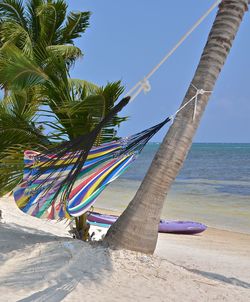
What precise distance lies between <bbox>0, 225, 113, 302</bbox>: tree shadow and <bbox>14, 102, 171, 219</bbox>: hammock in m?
0.30

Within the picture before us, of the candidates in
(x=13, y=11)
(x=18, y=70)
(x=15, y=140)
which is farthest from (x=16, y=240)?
(x=13, y=11)

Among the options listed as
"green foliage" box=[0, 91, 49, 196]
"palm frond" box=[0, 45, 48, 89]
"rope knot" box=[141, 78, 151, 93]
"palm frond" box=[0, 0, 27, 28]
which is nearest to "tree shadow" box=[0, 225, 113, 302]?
"green foliage" box=[0, 91, 49, 196]

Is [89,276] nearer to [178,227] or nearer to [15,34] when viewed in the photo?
[15,34]

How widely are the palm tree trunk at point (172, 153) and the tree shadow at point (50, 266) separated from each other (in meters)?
0.28

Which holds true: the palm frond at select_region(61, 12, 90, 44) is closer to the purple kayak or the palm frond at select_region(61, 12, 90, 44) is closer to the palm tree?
the palm tree

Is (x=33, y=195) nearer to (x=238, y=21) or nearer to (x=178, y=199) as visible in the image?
(x=238, y=21)

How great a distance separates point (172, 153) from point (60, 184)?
938 mm

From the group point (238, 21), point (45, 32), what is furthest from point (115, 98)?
point (45, 32)

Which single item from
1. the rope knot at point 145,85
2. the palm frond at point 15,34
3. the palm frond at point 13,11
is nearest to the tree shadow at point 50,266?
the rope knot at point 145,85

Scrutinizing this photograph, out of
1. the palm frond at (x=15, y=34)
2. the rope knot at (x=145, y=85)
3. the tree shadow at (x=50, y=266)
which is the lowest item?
the tree shadow at (x=50, y=266)

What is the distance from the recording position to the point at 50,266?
3303 mm

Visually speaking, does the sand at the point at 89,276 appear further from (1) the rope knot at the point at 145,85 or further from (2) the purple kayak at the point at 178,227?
(2) the purple kayak at the point at 178,227

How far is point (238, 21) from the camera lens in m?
3.79

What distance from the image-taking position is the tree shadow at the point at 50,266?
2.92 metres
